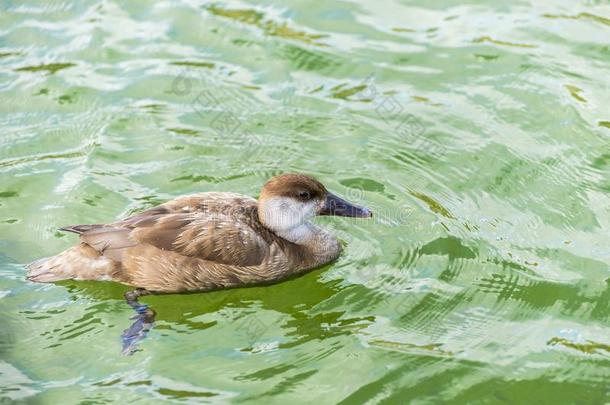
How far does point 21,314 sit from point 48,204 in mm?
1529

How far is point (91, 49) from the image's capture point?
37.0ft

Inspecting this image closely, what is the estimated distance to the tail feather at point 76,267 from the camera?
7.79m

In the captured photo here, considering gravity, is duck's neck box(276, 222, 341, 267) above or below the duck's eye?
below

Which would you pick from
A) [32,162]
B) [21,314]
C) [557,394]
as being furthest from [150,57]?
[557,394]

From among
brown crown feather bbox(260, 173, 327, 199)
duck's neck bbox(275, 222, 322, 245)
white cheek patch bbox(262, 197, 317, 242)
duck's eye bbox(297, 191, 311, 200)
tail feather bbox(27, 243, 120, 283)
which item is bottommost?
tail feather bbox(27, 243, 120, 283)

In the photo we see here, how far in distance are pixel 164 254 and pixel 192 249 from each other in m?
0.22

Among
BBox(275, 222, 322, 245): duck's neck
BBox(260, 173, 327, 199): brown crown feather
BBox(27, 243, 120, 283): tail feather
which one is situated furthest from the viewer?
BBox(275, 222, 322, 245): duck's neck

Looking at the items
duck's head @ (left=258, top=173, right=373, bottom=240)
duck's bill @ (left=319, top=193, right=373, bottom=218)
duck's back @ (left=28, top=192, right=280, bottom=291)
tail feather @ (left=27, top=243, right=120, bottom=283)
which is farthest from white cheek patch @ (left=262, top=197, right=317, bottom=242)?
tail feather @ (left=27, top=243, right=120, bottom=283)

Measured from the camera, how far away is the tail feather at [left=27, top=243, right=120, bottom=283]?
25.5 ft

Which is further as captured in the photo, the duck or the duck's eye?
the duck's eye

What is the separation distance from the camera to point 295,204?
831 centimetres

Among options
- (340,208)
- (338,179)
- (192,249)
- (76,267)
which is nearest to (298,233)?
(340,208)

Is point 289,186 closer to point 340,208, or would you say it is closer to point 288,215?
point 288,215

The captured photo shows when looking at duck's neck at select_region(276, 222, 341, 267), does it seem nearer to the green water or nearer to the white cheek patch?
the white cheek patch
